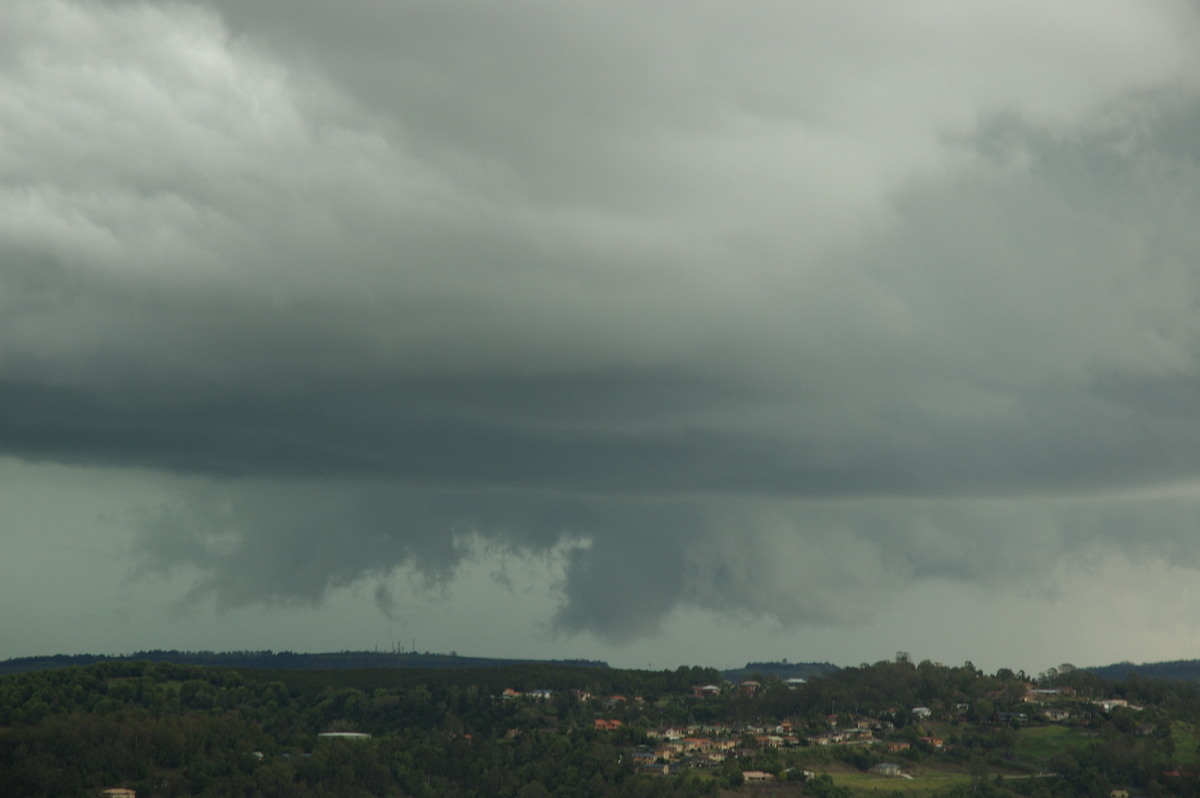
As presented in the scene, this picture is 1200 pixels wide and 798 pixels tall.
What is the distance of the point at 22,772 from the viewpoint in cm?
19850

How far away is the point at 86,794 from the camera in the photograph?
195875 mm

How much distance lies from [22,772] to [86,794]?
11.9m
